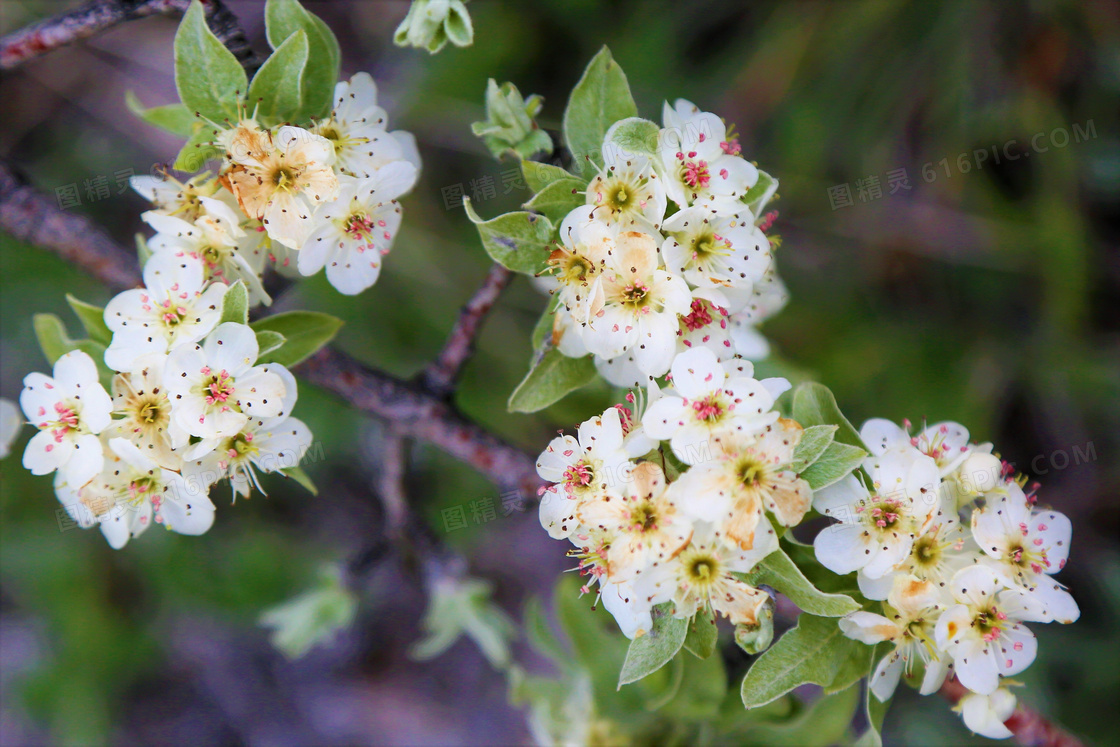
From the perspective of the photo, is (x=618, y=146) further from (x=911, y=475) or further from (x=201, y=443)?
(x=201, y=443)

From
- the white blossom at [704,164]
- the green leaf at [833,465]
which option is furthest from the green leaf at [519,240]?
the green leaf at [833,465]

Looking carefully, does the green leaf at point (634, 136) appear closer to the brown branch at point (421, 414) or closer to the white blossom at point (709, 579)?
the white blossom at point (709, 579)

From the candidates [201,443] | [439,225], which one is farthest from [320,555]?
[201,443]

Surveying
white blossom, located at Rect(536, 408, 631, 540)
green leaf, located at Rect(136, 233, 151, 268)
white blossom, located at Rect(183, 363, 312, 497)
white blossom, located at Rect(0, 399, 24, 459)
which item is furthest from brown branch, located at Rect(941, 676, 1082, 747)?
white blossom, located at Rect(0, 399, 24, 459)

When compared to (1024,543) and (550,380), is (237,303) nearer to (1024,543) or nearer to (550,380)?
(550,380)

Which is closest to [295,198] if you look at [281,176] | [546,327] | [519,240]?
[281,176]

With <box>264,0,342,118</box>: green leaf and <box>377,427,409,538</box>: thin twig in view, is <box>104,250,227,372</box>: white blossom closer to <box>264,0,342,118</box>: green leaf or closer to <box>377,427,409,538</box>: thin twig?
<box>264,0,342,118</box>: green leaf

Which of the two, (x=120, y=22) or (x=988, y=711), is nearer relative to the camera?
(x=988, y=711)
